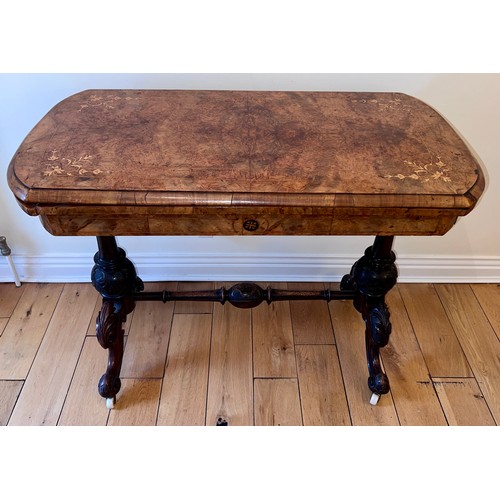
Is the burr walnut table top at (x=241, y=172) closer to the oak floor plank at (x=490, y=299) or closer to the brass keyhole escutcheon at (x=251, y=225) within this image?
the brass keyhole escutcheon at (x=251, y=225)

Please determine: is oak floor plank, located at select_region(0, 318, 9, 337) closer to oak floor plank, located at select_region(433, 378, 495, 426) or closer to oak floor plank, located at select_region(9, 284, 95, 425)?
oak floor plank, located at select_region(9, 284, 95, 425)

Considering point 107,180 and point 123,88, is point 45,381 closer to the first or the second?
point 107,180

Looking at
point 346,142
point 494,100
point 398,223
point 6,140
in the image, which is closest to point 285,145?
point 346,142

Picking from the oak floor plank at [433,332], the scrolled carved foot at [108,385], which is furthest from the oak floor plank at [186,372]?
the oak floor plank at [433,332]

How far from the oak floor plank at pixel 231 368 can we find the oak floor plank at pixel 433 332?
0.57 m

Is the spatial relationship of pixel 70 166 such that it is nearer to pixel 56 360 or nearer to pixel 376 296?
pixel 56 360

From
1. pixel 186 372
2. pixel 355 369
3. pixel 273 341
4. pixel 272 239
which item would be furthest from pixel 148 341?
pixel 355 369

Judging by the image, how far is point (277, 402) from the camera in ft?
4.79

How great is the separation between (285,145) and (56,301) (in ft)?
3.49

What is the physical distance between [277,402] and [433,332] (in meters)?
0.60

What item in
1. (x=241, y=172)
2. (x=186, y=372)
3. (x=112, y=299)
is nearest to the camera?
(x=241, y=172)

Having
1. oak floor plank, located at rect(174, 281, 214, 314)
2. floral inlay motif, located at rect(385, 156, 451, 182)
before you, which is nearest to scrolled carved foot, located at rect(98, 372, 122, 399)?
oak floor plank, located at rect(174, 281, 214, 314)

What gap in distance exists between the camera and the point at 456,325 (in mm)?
1706

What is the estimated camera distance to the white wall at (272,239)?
4.77 feet
